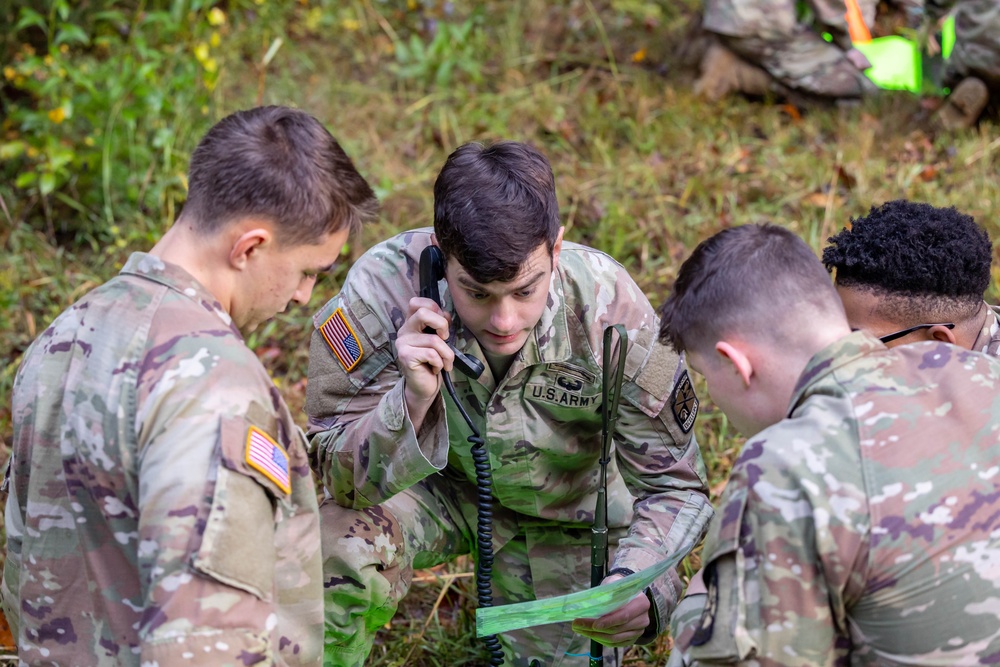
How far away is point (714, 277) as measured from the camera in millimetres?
2441

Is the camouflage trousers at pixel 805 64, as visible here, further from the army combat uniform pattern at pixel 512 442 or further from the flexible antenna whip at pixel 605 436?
the flexible antenna whip at pixel 605 436

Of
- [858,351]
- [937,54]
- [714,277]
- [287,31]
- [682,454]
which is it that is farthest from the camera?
[287,31]

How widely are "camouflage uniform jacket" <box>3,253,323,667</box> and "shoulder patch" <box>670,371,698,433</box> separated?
1319 mm

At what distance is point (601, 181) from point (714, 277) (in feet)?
11.9

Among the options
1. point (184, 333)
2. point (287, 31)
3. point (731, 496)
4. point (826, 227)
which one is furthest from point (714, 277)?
point (287, 31)

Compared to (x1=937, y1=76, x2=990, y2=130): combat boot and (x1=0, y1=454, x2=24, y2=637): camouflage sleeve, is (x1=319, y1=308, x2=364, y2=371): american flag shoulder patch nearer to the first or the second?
(x1=0, y1=454, x2=24, y2=637): camouflage sleeve

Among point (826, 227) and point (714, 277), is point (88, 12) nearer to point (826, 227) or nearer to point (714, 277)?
point (826, 227)

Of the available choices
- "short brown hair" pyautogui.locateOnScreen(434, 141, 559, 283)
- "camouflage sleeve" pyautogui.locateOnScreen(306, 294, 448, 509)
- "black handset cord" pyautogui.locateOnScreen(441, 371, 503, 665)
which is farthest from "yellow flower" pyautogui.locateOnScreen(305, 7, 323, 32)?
"black handset cord" pyautogui.locateOnScreen(441, 371, 503, 665)

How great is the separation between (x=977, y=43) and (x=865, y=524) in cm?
529

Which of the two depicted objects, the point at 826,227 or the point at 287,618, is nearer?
the point at 287,618

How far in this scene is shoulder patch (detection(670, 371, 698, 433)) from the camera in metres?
3.29

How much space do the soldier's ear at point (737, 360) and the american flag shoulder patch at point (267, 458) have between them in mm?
1028

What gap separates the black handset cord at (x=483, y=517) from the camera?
3289 mm

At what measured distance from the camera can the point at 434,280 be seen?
3.20m
